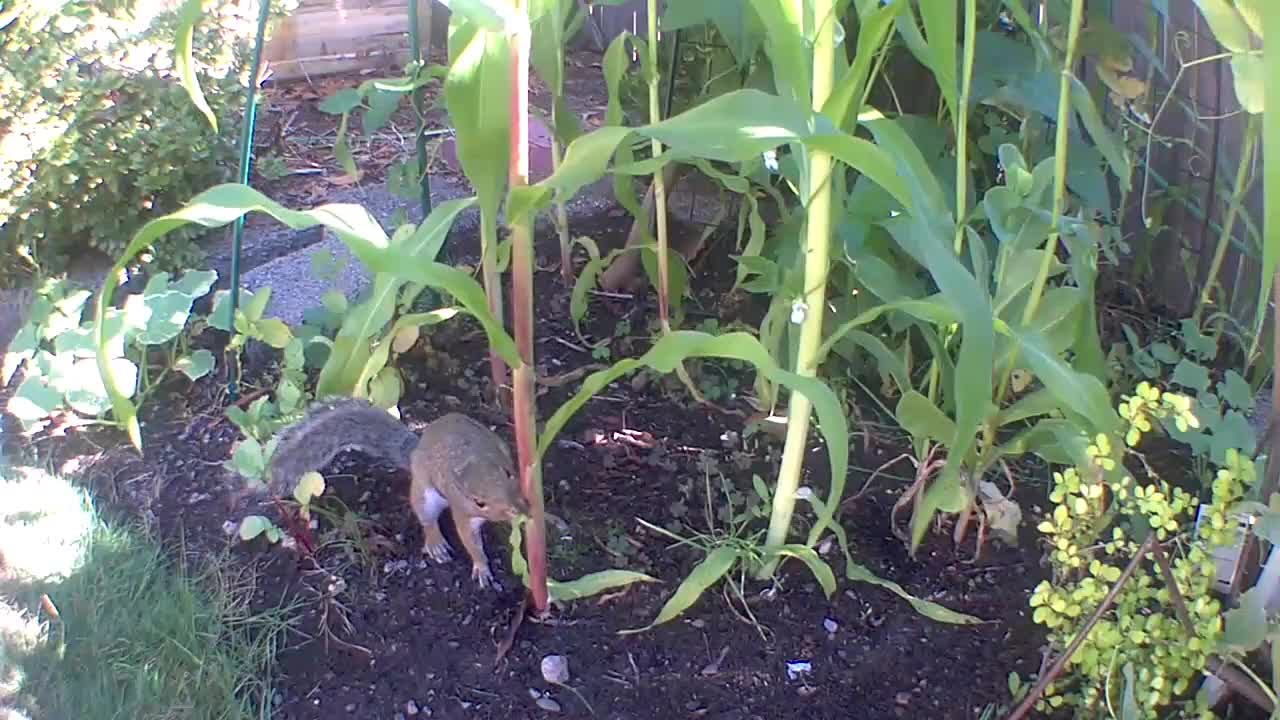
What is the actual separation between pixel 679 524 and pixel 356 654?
24.8 inches

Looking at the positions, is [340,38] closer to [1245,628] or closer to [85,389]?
[85,389]

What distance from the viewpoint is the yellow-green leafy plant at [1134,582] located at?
145 cm

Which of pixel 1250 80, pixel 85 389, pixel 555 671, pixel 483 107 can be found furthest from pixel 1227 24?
pixel 85 389

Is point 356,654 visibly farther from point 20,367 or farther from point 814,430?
point 20,367

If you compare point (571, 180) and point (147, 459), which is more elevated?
point (571, 180)

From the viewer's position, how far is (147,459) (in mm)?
2387

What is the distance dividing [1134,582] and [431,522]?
1182mm

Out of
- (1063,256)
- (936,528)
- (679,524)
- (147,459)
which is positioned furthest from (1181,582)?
(147,459)

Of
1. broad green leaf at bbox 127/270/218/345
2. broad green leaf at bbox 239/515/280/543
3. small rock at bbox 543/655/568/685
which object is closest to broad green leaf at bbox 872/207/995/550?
small rock at bbox 543/655/568/685

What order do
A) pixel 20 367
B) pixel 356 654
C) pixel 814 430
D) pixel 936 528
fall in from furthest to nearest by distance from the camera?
pixel 20 367, pixel 814 430, pixel 936 528, pixel 356 654

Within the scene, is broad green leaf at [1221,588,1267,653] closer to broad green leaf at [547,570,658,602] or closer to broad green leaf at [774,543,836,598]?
broad green leaf at [774,543,836,598]

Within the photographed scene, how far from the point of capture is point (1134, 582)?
159cm

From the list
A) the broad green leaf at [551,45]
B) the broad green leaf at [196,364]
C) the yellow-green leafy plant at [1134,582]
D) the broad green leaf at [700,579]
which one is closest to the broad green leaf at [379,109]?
the broad green leaf at [551,45]

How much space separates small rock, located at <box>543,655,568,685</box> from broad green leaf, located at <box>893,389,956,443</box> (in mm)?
685
